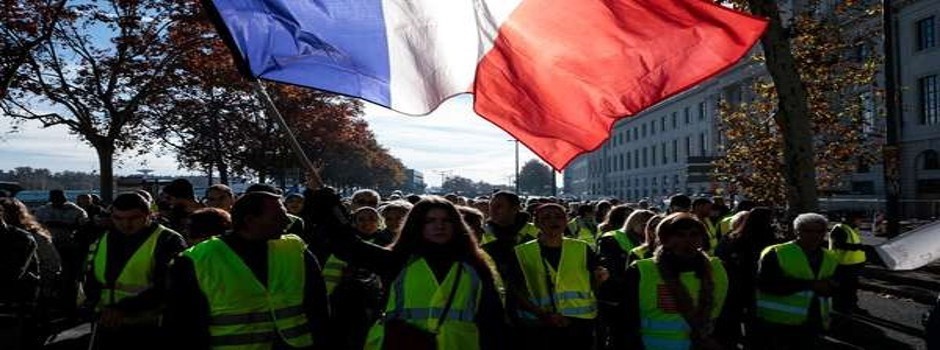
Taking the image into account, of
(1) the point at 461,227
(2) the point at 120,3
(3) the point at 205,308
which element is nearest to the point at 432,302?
(1) the point at 461,227

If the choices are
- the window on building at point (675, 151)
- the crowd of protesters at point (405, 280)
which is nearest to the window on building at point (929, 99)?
the crowd of protesters at point (405, 280)

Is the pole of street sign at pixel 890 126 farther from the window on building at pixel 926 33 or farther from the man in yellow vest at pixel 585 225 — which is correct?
the window on building at pixel 926 33

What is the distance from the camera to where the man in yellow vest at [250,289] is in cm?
390

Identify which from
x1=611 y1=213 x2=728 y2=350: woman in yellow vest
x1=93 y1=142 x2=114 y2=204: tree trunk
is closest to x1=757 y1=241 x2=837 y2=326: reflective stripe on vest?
x1=611 y1=213 x2=728 y2=350: woman in yellow vest

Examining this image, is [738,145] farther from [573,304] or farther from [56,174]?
[56,174]

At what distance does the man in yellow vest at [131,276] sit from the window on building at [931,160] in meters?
44.8

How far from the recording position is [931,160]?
42500mm

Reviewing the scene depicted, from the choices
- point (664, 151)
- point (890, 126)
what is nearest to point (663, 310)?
point (890, 126)

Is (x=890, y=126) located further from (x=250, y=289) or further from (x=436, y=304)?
(x=250, y=289)

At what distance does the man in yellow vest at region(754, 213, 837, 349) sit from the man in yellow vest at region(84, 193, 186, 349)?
4.10m

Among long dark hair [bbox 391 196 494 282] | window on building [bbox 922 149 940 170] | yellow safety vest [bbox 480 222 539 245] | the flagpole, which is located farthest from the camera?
window on building [bbox 922 149 940 170]

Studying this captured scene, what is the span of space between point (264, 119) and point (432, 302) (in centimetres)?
3348

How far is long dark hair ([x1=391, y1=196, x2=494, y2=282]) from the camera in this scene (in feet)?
14.0

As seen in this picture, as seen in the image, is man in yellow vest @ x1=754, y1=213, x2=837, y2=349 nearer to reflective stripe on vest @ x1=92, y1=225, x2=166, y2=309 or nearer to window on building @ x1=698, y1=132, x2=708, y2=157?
reflective stripe on vest @ x1=92, y1=225, x2=166, y2=309
